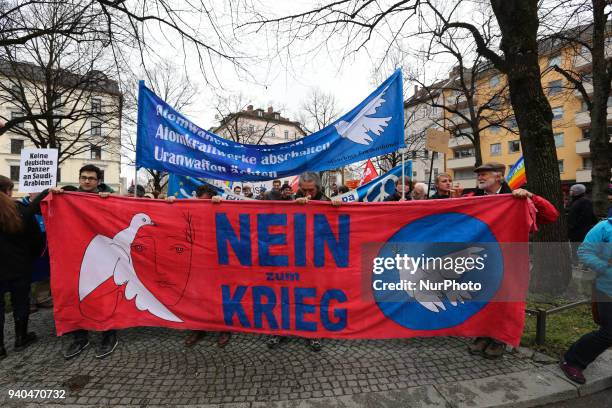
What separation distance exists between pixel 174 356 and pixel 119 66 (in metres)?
5.55

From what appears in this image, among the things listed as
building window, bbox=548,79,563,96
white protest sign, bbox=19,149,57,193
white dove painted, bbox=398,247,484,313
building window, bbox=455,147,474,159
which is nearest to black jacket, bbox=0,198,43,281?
white protest sign, bbox=19,149,57,193

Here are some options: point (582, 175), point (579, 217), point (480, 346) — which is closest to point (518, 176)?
point (579, 217)

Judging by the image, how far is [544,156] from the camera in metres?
4.84

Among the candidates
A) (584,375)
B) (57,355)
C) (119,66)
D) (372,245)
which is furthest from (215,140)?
(584,375)

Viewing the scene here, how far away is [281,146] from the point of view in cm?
435

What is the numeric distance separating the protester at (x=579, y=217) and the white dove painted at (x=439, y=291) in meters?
5.43

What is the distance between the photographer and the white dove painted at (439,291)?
3.25m

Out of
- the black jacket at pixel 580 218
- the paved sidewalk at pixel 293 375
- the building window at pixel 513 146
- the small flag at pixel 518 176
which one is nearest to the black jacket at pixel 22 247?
the paved sidewalk at pixel 293 375

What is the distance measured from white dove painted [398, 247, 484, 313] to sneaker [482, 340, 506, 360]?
55 centimetres

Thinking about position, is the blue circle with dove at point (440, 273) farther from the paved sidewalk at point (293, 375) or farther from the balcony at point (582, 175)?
the balcony at point (582, 175)

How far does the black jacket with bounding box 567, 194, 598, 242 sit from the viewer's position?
22.3ft

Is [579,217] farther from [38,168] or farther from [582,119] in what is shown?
[582,119]

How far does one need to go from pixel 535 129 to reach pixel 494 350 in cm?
348

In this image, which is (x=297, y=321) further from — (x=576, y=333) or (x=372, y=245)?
(x=576, y=333)
